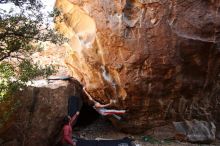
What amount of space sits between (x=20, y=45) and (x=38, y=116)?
2705mm

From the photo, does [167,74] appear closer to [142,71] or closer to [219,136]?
[142,71]

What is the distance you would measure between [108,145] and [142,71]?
2.30 metres

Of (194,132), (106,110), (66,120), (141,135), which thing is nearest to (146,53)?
(106,110)

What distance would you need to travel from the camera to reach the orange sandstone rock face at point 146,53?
10.2 meters

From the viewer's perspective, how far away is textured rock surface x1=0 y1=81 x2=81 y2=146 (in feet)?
30.2

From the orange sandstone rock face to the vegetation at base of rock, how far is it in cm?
192

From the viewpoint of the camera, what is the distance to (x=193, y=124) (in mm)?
11945

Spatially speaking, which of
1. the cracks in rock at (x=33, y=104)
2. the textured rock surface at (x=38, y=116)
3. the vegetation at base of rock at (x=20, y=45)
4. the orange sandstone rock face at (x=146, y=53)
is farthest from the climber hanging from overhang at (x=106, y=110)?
the vegetation at base of rock at (x=20, y=45)

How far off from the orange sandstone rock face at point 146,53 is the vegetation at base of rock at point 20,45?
1.92 m

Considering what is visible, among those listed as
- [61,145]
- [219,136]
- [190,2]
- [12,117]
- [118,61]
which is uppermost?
Answer: [190,2]

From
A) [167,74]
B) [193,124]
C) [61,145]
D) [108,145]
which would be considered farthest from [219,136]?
[61,145]

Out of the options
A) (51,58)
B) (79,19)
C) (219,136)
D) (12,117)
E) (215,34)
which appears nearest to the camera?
(12,117)

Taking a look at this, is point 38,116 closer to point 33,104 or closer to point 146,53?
point 33,104

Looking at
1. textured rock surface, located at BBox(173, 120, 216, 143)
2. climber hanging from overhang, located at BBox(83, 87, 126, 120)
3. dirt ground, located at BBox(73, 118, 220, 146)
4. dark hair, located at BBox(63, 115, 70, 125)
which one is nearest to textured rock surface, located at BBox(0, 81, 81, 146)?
dark hair, located at BBox(63, 115, 70, 125)
